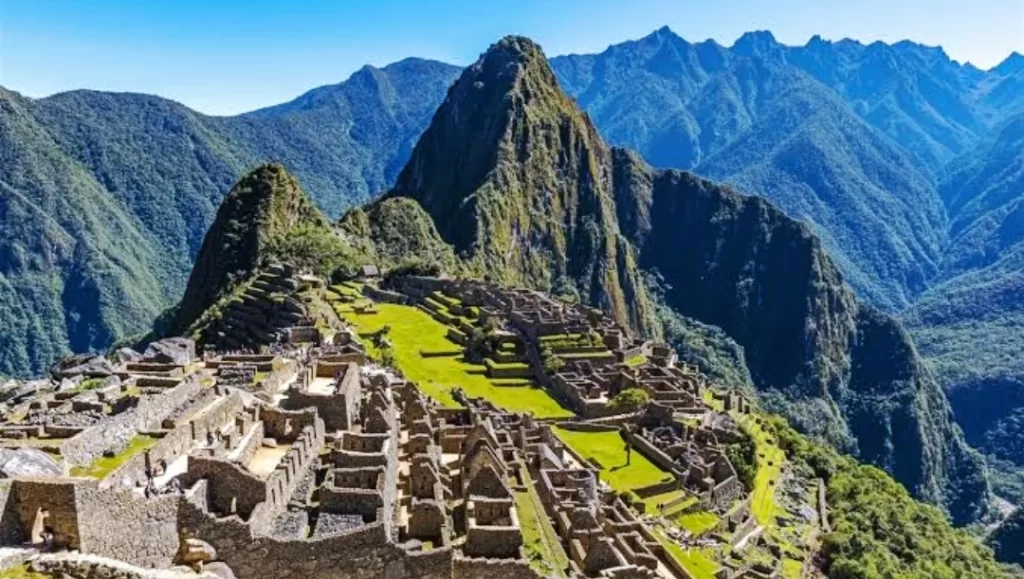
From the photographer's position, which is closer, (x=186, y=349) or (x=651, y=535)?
(x=651, y=535)

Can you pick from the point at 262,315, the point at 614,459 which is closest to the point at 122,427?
the point at 614,459

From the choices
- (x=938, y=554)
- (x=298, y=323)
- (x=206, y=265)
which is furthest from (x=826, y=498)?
(x=206, y=265)

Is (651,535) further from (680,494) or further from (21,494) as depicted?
(21,494)

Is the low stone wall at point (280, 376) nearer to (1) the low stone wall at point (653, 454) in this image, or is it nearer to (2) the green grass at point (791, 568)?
(1) the low stone wall at point (653, 454)

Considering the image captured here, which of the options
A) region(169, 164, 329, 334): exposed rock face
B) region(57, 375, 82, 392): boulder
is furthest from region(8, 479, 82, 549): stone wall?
region(169, 164, 329, 334): exposed rock face

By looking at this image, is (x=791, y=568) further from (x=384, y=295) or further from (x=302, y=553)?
(x=384, y=295)
